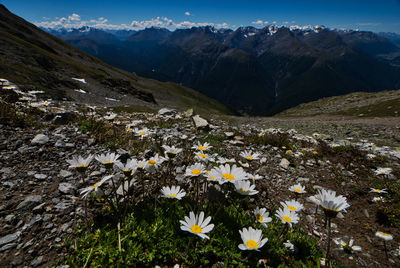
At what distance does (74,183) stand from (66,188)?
1.14 ft

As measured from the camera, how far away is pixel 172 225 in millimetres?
3148

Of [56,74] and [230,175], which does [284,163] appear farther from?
[56,74]

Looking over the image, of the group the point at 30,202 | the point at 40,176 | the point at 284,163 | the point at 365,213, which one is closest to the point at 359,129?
the point at 284,163

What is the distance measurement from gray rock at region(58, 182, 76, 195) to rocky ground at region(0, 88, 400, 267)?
17 millimetres

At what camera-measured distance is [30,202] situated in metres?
3.39

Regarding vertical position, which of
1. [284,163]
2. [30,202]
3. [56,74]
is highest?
[56,74]

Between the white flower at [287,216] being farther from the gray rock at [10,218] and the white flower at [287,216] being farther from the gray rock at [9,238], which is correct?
the gray rock at [10,218]

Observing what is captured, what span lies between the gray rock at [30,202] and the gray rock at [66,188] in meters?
0.36

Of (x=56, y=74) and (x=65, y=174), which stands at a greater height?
(x=56, y=74)

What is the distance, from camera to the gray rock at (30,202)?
10.8 ft

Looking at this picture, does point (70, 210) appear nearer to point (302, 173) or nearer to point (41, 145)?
point (41, 145)

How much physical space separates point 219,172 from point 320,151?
26.2ft

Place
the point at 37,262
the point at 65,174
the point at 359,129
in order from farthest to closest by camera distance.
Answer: the point at 359,129 → the point at 65,174 → the point at 37,262

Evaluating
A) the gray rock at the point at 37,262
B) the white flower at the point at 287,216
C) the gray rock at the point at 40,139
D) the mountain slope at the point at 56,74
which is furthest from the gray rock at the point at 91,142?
the white flower at the point at 287,216
